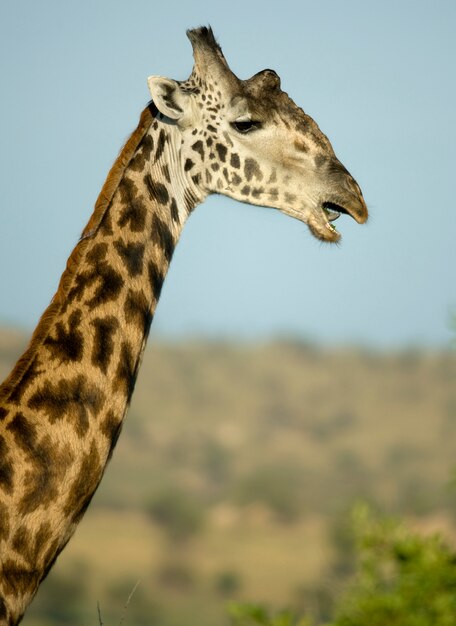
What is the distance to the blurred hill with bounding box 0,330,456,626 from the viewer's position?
78062mm

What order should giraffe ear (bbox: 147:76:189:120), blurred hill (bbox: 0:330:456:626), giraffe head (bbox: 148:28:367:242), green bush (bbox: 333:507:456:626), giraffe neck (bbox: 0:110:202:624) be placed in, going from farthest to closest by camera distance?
blurred hill (bbox: 0:330:456:626)
giraffe head (bbox: 148:28:367:242)
green bush (bbox: 333:507:456:626)
giraffe ear (bbox: 147:76:189:120)
giraffe neck (bbox: 0:110:202:624)

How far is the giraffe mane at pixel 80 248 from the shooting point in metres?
7.94

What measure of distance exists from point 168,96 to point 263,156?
79 centimetres

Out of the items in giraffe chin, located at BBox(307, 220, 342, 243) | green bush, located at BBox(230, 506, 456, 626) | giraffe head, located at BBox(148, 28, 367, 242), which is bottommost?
green bush, located at BBox(230, 506, 456, 626)

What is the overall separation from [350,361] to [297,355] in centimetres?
489

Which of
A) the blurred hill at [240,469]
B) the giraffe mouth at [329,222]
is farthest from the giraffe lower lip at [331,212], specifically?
the blurred hill at [240,469]

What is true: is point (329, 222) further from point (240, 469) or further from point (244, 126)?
point (240, 469)

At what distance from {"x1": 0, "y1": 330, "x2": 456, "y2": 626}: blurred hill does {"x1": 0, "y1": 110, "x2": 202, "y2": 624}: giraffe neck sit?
58.6 m

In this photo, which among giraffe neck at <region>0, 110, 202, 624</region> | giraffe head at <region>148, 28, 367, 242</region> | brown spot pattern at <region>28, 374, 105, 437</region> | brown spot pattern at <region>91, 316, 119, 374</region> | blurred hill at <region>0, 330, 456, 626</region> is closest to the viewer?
giraffe neck at <region>0, 110, 202, 624</region>

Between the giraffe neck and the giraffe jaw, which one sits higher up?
the giraffe jaw

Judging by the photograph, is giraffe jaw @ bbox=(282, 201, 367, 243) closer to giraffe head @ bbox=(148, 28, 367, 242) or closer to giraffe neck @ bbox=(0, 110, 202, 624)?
giraffe head @ bbox=(148, 28, 367, 242)

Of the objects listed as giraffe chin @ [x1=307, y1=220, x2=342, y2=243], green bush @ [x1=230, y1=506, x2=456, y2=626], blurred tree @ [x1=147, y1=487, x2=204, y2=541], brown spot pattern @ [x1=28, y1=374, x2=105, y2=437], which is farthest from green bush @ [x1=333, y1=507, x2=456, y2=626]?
blurred tree @ [x1=147, y1=487, x2=204, y2=541]

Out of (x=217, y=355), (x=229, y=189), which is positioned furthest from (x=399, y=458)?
(x=229, y=189)

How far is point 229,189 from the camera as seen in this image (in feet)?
30.7
